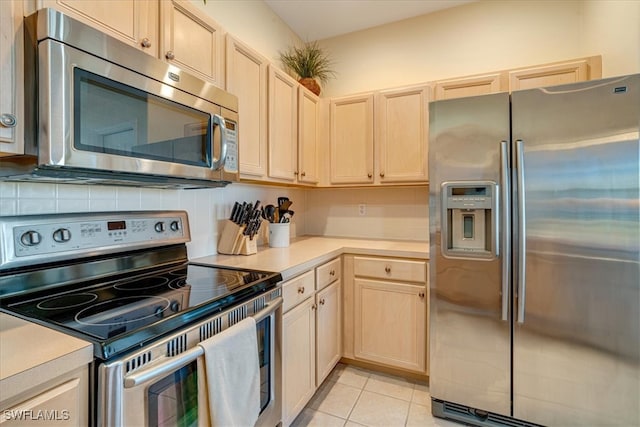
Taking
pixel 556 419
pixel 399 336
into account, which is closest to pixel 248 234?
pixel 399 336

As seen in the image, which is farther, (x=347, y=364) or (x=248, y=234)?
(x=347, y=364)

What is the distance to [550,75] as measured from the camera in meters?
2.04

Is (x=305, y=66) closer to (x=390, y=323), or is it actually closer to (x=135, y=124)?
(x=135, y=124)

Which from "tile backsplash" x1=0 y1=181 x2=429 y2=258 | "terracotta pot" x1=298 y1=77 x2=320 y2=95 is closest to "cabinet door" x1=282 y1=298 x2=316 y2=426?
"tile backsplash" x1=0 y1=181 x2=429 y2=258

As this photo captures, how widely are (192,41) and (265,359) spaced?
1.48 meters

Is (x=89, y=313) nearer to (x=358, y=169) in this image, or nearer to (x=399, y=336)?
(x=399, y=336)

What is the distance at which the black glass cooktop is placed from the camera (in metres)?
0.79

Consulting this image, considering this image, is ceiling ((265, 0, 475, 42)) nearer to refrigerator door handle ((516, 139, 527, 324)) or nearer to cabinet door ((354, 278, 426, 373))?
refrigerator door handle ((516, 139, 527, 324))

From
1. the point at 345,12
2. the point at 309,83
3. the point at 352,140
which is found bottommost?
the point at 352,140

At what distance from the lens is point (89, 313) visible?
91 cm

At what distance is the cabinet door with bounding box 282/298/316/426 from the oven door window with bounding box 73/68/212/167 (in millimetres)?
891

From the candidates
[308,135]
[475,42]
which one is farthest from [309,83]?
[475,42]

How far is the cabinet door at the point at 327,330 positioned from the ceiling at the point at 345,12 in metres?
2.15

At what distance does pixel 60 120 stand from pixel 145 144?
0.28 metres
